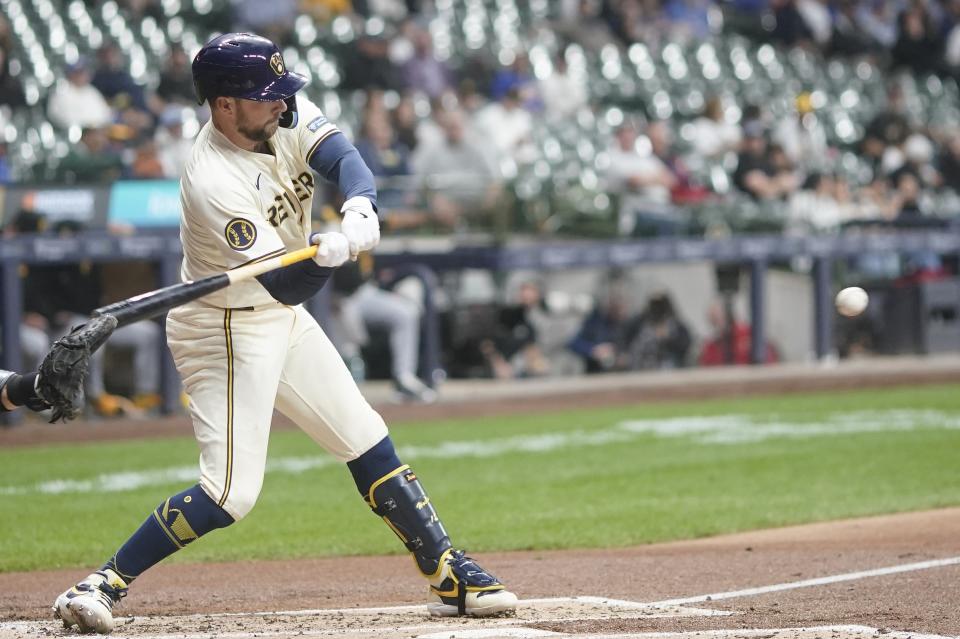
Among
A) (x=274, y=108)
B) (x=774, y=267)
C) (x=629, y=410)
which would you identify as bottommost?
(x=629, y=410)

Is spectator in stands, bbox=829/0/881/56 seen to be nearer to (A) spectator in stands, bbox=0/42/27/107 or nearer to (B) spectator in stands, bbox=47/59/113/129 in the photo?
(B) spectator in stands, bbox=47/59/113/129

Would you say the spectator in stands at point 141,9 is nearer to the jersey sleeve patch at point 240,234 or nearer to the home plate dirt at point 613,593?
the home plate dirt at point 613,593

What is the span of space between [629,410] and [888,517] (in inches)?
192

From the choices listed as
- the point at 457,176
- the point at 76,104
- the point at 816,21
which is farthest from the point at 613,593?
the point at 816,21

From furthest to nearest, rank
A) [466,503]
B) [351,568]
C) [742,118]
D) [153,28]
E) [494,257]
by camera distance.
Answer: [742,118], [153,28], [494,257], [466,503], [351,568]

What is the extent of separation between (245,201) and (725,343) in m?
10.8

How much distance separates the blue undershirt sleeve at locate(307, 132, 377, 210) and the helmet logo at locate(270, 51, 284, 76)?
0.91 feet

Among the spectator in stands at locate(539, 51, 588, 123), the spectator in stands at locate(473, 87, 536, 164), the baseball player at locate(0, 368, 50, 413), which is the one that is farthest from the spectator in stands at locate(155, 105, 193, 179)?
the baseball player at locate(0, 368, 50, 413)

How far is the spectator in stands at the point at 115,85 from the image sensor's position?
45.0 feet

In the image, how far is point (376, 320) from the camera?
12.7 metres

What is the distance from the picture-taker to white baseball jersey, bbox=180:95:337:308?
4520 millimetres

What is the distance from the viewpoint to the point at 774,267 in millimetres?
15633

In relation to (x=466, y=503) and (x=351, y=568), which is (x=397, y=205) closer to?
(x=466, y=503)

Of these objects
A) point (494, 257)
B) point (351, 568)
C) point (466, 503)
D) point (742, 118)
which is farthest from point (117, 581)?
point (742, 118)
